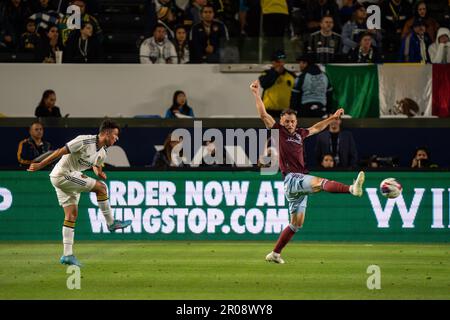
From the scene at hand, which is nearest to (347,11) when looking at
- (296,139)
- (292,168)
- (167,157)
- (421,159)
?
(421,159)

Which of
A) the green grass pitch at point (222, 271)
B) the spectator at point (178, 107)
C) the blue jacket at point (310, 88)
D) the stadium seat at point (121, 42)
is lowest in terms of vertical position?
the green grass pitch at point (222, 271)

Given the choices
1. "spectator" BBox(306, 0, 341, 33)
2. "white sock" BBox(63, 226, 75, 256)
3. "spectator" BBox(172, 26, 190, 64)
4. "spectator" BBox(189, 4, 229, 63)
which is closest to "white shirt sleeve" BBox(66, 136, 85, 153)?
"white sock" BBox(63, 226, 75, 256)

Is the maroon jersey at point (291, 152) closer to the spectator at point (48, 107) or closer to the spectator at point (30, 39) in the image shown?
the spectator at point (48, 107)

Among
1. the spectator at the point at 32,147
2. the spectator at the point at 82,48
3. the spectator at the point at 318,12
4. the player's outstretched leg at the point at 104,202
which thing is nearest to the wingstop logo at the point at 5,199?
the spectator at the point at 32,147

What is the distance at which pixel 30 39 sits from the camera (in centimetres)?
2214

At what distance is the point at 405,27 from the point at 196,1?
4.72 meters

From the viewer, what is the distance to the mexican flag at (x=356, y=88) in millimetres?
20984

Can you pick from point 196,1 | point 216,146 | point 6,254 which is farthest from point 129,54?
point 6,254

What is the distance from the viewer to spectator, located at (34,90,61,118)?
20109 millimetres

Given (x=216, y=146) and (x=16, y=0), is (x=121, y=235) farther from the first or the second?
(x=16, y=0)

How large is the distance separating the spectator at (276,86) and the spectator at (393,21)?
3115mm

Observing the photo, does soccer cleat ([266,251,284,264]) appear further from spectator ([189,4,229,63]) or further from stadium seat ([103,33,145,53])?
stadium seat ([103,33,145,53])

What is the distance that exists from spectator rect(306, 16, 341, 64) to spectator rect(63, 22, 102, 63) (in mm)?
4567

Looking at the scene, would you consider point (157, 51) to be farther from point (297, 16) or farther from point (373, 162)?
point (373, 162)
